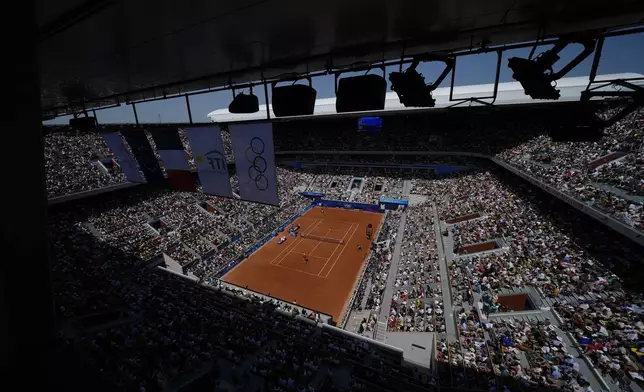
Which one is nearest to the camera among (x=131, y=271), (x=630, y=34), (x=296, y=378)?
(x=630, y=34)

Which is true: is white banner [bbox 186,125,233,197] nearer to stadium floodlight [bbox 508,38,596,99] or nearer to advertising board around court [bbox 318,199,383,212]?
stadium floodlight [bbox 508,38,596,99]

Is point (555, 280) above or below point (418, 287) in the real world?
above

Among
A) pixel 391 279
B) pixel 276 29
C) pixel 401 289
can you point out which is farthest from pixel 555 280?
pixel 276 29

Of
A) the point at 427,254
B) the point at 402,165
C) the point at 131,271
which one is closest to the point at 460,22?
the point at 427,254

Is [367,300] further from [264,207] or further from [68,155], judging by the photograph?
[68,155]

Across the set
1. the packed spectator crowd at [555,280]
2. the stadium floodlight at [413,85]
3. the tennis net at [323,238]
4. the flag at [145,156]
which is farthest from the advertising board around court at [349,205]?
the stadium floodlight at [413,85]

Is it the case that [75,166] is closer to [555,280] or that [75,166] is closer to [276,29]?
[276,29]
